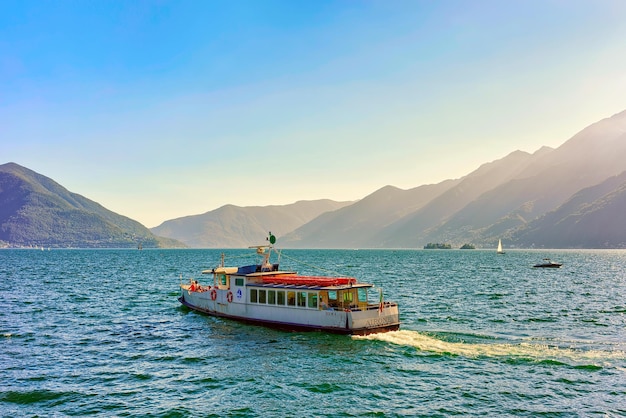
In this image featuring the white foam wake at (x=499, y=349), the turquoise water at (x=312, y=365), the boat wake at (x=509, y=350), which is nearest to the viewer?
the turquoise water at (x=312, y=365)

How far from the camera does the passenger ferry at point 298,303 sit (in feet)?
119

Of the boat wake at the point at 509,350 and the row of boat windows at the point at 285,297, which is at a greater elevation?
the row of boat windows at the point at 285,297

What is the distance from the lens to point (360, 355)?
102ft

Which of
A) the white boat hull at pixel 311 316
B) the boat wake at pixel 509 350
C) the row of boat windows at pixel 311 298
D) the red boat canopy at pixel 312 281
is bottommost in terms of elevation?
the boat wake at pixel 509 350

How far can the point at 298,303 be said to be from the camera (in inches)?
1524

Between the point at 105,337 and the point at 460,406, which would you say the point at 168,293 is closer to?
the point at 105,337

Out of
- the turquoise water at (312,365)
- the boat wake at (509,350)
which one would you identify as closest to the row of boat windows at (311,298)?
the turquoise water at (312,365)

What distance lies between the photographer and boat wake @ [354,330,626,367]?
30125mm

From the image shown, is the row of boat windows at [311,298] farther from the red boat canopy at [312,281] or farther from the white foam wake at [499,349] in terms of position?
the white foam wake at [499,349]

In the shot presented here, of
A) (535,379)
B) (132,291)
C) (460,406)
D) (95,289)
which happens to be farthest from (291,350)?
(95,289)

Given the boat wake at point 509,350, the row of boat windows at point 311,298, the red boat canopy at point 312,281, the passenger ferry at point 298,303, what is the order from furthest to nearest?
the red boat canopy at point 312,281
the row of boat windows at point 311,298
the passenger ferry at point 298,303
the boat wake at point 509,350

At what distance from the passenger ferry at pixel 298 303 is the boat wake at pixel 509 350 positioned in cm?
157

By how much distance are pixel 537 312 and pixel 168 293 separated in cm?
5129

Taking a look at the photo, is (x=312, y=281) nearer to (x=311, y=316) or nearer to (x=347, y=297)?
(x=347, y=297)
